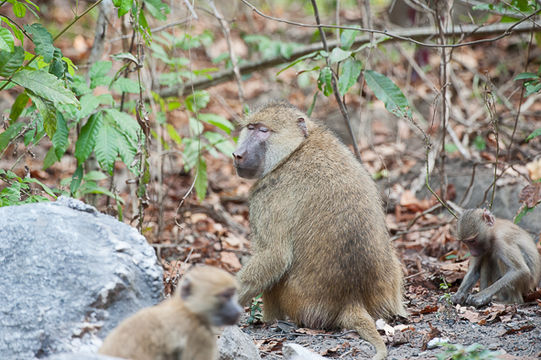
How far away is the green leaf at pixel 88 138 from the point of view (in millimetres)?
5422

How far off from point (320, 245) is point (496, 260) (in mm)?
1842

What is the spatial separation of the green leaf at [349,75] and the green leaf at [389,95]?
0.65 feet

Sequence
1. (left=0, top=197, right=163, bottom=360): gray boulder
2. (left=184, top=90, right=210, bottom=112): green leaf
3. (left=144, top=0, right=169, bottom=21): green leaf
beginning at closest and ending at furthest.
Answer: (left=0, top=197, right=163, bottom=360): gray boulder, (left=144, top=0, right=169, bottom=21): green leaf, (left=184, top=90, right=210, bottom=112): green leaf

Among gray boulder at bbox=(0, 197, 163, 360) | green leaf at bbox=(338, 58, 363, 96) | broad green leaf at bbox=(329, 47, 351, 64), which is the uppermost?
broad green leaf at bbox=(329, 47, 351, 64)

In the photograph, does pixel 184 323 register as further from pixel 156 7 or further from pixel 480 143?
pixel 480 143

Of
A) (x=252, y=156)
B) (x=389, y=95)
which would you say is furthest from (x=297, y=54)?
(x=252, y=156)

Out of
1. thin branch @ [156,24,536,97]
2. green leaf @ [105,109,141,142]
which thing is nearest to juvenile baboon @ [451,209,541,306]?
thin branch @ [156,24,536,97]

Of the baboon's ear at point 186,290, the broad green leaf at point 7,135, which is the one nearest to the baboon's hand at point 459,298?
the baboon's ear at point 186,290

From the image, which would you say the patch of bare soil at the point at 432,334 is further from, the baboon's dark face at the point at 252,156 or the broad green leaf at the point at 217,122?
the broad green leaf at the point at 217,122

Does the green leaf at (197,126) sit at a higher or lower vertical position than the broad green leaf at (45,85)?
lower

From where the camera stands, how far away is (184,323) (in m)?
3.10

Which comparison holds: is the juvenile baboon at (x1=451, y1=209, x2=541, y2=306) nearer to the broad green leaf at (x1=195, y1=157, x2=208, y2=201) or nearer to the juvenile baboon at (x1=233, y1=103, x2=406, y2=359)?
the juvenile baboon at (x1=233, y1=103, x2=406, y2=359)

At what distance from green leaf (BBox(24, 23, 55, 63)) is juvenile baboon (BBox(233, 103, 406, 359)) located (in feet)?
5.50

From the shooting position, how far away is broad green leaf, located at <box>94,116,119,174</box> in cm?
528
